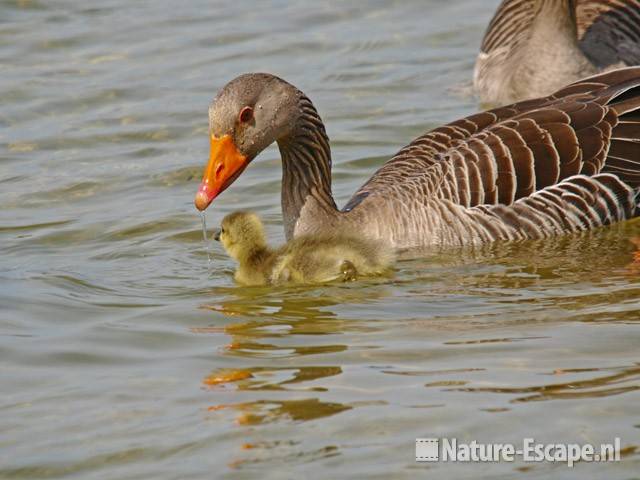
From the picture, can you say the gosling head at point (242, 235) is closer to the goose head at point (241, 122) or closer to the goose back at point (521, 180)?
the goose head at point (241, 122)

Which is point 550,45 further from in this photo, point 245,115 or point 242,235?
point 242,235

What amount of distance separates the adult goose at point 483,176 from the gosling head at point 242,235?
0.76 meters

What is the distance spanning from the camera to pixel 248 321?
Answer: 890cm

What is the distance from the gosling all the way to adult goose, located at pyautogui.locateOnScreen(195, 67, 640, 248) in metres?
0.81

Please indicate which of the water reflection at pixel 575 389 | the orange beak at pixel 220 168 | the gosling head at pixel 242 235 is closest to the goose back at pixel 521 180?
the orange beak at pixel 220 168

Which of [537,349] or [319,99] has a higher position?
[319,99]

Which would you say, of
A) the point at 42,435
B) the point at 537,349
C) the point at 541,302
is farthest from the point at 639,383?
the point at 42,435

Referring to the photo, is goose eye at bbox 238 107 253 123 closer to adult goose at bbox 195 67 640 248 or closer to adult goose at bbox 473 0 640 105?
adult goose at bbox 195 67 640 248

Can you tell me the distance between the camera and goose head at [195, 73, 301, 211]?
1008cm

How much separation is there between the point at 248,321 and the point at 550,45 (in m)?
7.35

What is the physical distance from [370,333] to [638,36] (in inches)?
338

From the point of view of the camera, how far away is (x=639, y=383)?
7262 mm

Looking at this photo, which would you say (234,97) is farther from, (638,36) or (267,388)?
(638,36)

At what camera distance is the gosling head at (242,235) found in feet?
31.8
